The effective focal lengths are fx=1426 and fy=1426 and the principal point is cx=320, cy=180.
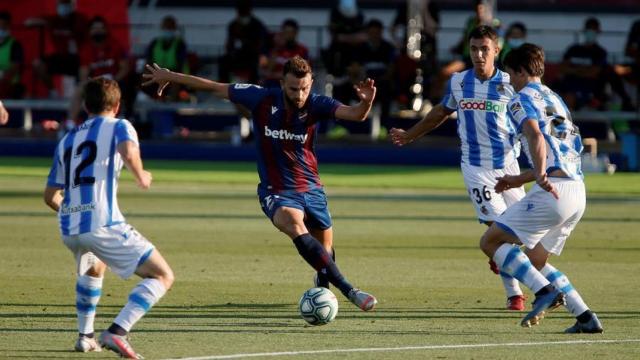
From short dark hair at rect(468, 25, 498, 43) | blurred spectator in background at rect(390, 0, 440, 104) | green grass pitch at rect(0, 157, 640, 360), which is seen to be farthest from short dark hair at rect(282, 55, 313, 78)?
blurred spectator in background at rect(390, 0, 440, 104)

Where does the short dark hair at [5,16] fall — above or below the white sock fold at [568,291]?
below

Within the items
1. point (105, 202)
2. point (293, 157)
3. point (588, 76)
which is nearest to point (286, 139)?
→ point (293, 157)

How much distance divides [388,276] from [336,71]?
15576 millimetres

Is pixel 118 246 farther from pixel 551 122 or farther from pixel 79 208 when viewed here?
pixel 551 122

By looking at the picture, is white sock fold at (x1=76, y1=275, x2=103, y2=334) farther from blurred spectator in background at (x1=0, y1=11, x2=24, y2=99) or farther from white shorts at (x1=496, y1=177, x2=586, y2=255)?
blurred spectator in background at (x1=0, y1=11, x2=24, y2=99)

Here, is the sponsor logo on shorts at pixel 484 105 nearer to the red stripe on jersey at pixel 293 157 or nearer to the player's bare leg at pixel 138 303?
the red stripe on jersey at pixel 293 157

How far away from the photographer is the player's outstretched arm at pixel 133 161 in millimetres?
8312

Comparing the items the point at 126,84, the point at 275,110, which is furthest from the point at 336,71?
the point at 275,110

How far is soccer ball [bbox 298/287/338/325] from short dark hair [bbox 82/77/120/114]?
2.12 metres

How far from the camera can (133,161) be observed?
834 cm

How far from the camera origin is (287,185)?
35.4 feet

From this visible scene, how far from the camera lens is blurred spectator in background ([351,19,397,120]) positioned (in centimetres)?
2769

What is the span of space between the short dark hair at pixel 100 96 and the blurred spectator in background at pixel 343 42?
19.3 m

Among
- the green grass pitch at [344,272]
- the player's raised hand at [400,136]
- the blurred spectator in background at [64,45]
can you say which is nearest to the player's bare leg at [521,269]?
the green grass pitch at [344,272]
